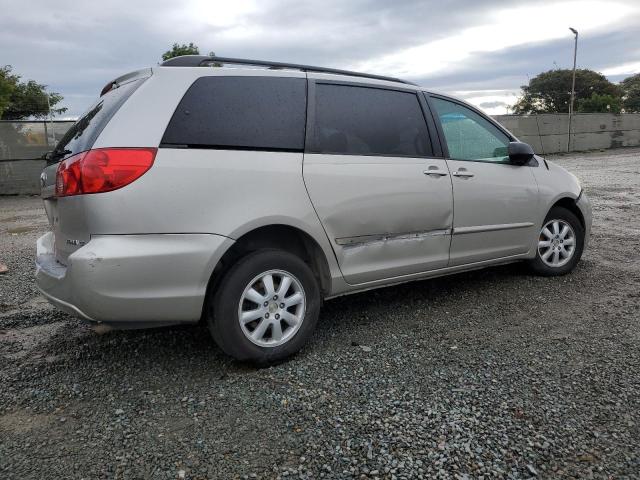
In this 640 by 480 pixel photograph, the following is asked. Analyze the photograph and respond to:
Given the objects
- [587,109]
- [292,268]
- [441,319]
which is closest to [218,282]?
[292,268]

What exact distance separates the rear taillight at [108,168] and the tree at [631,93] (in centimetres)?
6847

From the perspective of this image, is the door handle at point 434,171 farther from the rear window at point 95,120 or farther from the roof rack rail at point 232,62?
the rear window at point 95,120

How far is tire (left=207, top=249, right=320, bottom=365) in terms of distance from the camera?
10.1 ft

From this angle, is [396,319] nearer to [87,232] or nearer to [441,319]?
[441,319]

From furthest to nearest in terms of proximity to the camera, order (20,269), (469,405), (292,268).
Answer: (20,269) < (292,268) < (469,405)

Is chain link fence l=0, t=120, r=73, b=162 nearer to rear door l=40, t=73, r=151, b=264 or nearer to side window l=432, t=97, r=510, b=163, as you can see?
rear door l=40, t=73, r=151, b=264

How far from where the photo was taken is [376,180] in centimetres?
368

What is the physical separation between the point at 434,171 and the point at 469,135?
0.67 m

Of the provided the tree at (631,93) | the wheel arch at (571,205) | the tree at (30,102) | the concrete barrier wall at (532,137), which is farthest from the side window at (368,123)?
the tree at (631,93)

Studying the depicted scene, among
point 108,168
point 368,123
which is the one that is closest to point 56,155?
point 108,168

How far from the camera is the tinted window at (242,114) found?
10.0 feet

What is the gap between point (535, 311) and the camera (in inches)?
166

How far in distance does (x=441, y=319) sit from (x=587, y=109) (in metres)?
58.5

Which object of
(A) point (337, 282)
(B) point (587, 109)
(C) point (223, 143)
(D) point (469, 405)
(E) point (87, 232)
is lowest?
(D) point (469, 405)
